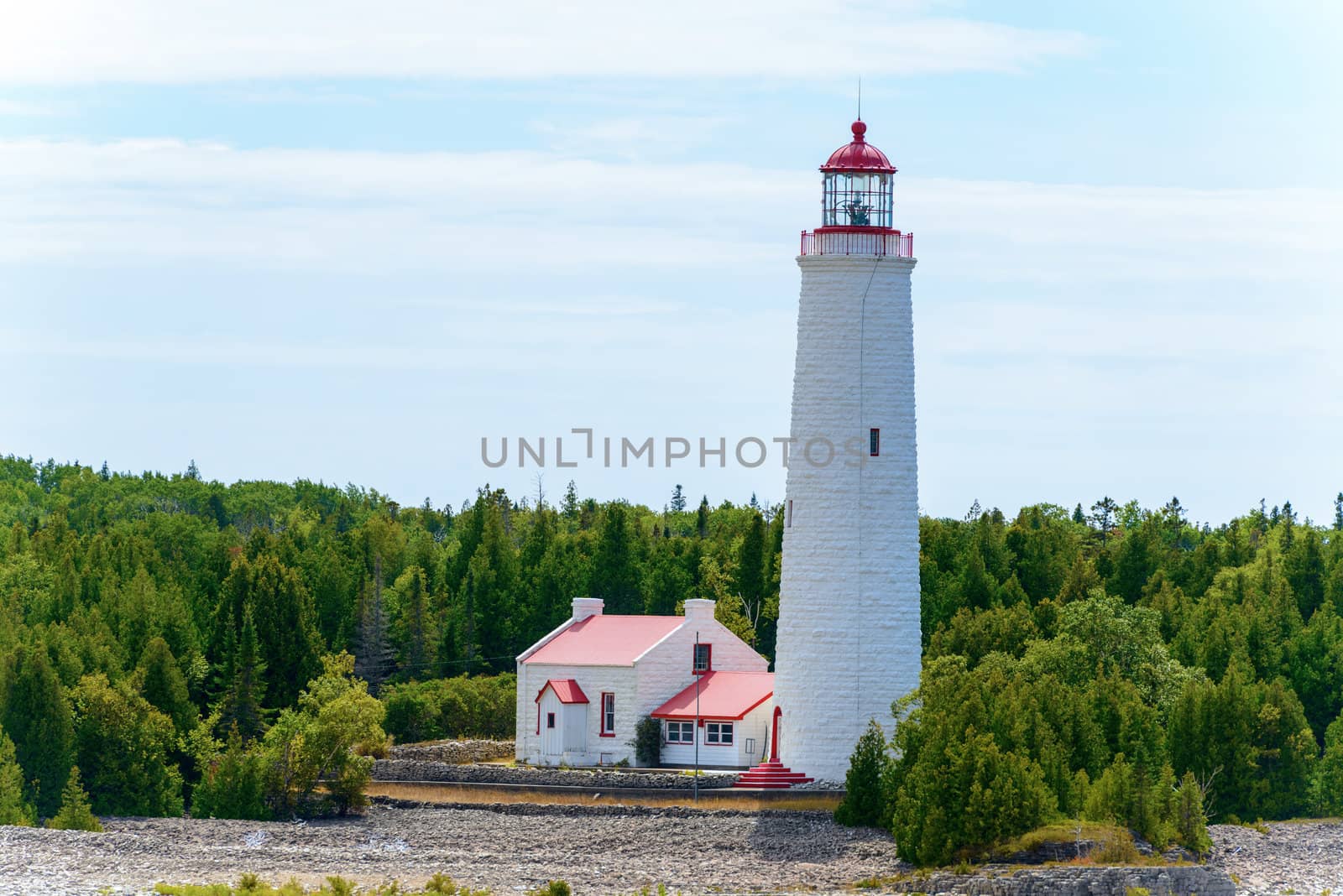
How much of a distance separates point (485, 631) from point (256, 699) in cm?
1533

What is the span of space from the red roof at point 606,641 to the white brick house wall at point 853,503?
6.80m

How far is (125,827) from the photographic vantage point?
51219 millimetres

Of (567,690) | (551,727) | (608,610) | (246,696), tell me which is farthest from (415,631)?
(567,690)

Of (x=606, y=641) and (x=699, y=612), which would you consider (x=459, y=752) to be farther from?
(x=699, y=612)

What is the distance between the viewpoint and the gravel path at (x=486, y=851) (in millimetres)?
42875

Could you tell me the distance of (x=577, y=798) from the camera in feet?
173

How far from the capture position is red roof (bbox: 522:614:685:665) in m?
56.2

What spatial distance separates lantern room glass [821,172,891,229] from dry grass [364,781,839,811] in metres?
12.8

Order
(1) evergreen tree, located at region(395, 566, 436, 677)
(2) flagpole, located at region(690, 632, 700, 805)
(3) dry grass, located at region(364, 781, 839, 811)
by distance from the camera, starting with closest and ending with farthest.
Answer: (3) dry grass, located at region(364, 781, 839, 811) → (2) flagpole, located at region(690, 632, 700, 805) → (1) evergreen tree, located at region(395, 566, 436, 677)

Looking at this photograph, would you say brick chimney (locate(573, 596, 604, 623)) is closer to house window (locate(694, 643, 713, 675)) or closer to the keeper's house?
the keeper's house

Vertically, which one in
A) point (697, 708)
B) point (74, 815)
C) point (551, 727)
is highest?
point (697, 708)

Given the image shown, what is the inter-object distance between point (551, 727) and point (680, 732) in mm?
3315

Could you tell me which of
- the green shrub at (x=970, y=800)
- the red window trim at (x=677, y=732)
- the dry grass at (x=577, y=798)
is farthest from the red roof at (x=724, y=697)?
the green shrub at (x=970, y=800)

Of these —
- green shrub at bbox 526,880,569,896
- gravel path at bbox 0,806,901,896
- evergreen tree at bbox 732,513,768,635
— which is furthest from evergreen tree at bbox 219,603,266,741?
green shrub at bbox 526,880,569,896
